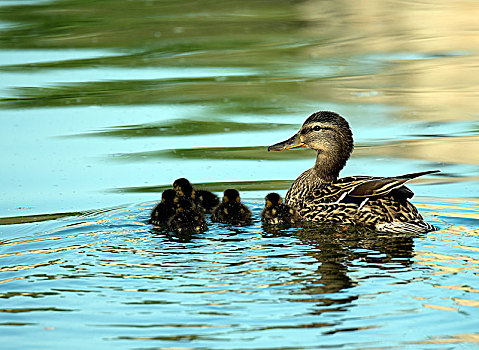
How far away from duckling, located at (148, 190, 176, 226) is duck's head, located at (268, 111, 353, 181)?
1.40 metres

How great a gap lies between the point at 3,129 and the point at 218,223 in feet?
13.6

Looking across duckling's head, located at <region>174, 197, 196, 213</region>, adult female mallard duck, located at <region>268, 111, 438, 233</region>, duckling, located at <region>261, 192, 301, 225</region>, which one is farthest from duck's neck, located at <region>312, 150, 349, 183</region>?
duckling's head, located at <region>174, 197, 196, 213</region>

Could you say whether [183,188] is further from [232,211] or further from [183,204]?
[232,211]

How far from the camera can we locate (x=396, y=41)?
1455 cm

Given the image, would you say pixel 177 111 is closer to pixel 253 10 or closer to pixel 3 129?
pixel 3 129

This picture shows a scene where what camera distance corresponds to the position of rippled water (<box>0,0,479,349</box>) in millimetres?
4887

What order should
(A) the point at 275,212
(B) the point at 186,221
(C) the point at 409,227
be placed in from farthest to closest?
(A) the point at 275,212 < (B) the point at 186,221 < (C) the point at 409,227

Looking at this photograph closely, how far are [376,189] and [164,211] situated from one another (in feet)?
5.32

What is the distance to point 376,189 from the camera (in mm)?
6836

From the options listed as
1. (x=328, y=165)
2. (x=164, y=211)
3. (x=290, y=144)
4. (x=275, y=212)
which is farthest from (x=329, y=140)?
(x=164, y=211)

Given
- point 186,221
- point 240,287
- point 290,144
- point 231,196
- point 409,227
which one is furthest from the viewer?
point 290,144

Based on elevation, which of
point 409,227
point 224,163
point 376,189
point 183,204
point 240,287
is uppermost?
point 224,163

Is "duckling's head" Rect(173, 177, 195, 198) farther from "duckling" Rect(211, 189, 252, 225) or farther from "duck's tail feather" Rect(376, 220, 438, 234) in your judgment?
"duck's tail feather" Rect(376, 220, 438, 234)

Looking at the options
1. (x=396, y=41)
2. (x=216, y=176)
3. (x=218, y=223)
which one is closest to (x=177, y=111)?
(x=216, y=176)
